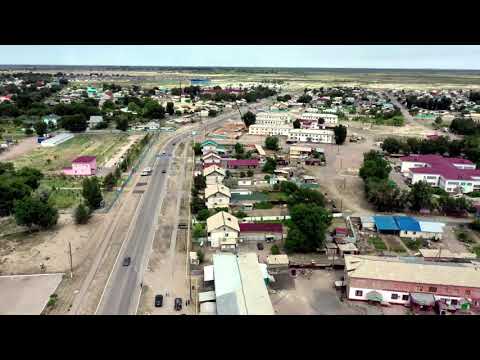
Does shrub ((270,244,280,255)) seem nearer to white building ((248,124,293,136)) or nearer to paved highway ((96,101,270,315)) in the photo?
paved highway ((96,101,270,315))

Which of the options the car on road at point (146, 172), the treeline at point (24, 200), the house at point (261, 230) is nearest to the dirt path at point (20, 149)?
the treeline at point (24, 200)

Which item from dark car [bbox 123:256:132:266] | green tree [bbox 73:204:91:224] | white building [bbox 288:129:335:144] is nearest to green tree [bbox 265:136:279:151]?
white building [bbox 288:129:335:144]

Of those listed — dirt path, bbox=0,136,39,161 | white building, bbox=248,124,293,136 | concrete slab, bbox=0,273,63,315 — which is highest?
white building, bbox=248,124,293,136

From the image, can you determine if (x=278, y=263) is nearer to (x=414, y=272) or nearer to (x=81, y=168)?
(x=414, y=272)

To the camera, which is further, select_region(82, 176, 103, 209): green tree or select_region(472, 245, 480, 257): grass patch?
select_region(82, 176, 103, 209): green tree
